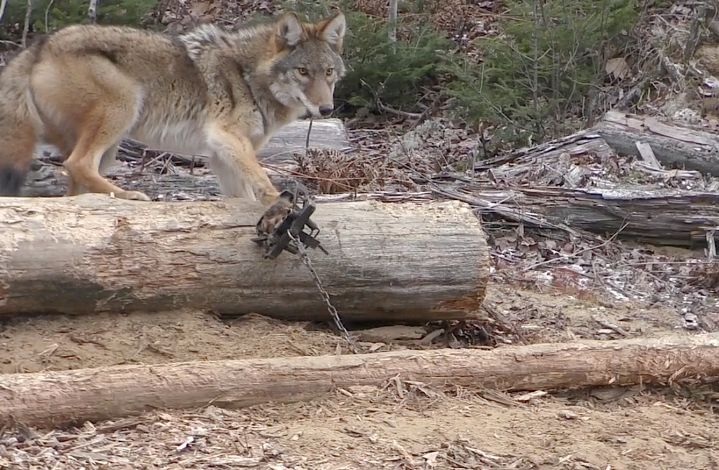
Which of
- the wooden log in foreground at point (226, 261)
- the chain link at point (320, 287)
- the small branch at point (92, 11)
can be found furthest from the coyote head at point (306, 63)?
the small branch at point (92, 11)

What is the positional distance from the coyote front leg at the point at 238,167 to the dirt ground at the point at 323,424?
49.6 inches

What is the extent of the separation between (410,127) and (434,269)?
25.4 feet

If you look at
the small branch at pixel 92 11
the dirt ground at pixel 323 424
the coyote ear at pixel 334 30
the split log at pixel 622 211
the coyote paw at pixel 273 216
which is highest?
the coyote ear at pixel 334 30

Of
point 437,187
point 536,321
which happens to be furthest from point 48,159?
point 536,321

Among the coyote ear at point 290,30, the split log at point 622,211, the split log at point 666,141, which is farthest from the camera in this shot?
the split log at point 666,141

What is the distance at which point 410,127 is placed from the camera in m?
13.8

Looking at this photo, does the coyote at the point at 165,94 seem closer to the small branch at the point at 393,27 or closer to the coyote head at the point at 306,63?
the coyote head at the point at 306,63

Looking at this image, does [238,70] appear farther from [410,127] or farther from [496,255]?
[410,127]

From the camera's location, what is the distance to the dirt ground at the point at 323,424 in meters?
4.43

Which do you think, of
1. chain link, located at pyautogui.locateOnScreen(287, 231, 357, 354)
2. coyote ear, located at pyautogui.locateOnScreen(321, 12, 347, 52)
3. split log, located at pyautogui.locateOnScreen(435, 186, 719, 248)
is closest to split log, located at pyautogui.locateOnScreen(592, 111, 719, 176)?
split log, located at pyautogui.locateOnScreen(435, 186, 719, 248)

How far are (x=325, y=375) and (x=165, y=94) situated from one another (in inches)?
135

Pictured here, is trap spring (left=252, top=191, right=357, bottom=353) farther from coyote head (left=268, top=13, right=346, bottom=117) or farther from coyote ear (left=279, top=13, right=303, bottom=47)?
coyote ear (left=279, top=13, right=303, bottom=47)

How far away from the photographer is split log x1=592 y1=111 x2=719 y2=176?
416 inches

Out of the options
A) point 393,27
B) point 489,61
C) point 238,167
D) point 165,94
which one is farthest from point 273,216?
point 393,27
